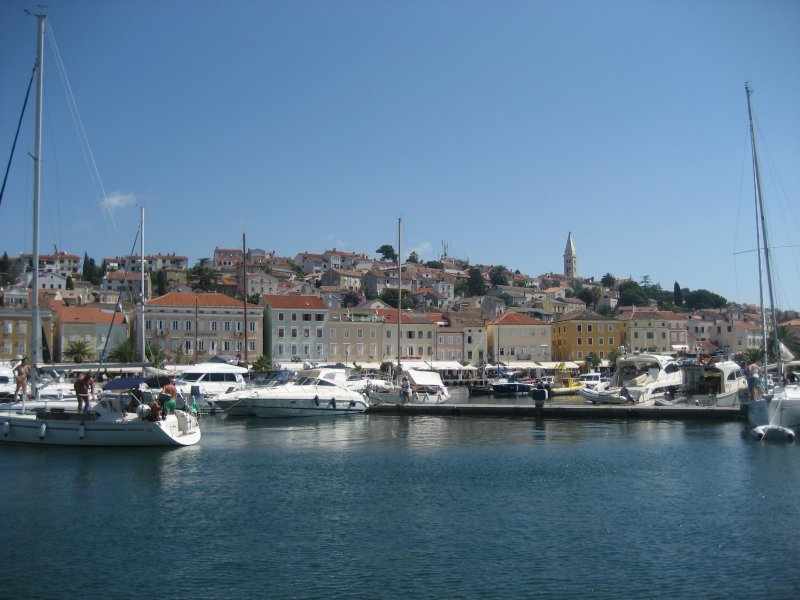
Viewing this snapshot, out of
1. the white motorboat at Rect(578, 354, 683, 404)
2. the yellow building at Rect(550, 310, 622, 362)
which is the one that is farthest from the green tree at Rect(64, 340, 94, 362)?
the yellow building at Rect(550, 310, 622, 362)

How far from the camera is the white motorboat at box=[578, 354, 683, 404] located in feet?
145

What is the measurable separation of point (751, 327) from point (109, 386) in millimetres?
100429

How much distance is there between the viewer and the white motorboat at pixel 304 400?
4109 cm

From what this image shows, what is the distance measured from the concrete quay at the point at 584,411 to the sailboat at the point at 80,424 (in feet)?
56.3

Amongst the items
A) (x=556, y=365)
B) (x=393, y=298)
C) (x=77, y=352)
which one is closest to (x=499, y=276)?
(x=393, y=298)

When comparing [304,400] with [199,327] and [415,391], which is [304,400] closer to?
[415,391]

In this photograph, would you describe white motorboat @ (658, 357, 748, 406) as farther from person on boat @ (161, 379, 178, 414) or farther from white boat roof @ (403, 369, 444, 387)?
person on boat @ (161, 379, 178, 414)

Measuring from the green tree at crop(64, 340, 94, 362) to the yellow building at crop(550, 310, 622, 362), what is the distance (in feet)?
180

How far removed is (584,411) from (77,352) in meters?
44.5

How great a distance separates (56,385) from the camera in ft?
136

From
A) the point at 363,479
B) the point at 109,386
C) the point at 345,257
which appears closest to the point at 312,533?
the point at 363,479

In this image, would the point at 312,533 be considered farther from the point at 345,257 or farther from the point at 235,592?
the point at 345,257

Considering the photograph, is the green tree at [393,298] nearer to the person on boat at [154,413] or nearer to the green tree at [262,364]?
the green tree at [262,364]

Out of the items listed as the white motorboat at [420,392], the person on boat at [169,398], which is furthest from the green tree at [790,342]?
the person on boat at [169,398]
